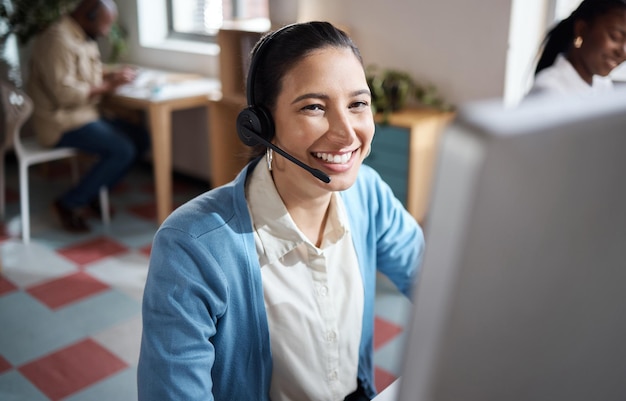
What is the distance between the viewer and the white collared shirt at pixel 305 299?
1.04 meters

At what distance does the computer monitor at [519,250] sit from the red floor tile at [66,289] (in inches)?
107

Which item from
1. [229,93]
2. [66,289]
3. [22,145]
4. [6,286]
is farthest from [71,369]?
[229,93]

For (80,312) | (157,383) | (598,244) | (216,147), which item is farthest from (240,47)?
(598,244)

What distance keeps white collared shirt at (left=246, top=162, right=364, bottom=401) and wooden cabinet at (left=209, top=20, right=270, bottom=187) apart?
2399 millimetres

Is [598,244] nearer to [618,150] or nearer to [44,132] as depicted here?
[618,150]

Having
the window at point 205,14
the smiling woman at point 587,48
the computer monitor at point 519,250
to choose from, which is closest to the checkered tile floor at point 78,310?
the smiling woman at point 587,48

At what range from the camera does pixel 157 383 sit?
0.87 meters

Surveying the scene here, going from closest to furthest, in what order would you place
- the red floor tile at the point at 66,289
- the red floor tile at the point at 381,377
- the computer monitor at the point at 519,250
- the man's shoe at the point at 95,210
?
A: the computer monitor at the point at 519,250 < the red floor tile at the point at 381,377 < the red floor tile at the point at 66,289 < the man's shoe at the point at 95,210

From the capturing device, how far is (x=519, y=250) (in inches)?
12.1

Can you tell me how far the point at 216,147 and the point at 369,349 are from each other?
8.93 ft

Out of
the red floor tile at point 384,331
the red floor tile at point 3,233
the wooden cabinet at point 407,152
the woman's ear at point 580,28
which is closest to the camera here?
the woman's ear at point 580,28

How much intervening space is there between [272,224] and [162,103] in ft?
Result: 8.61

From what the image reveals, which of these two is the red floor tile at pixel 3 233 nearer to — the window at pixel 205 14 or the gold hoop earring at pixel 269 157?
the window at pixel 205 14

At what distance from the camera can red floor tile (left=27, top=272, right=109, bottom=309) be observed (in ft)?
9.26
